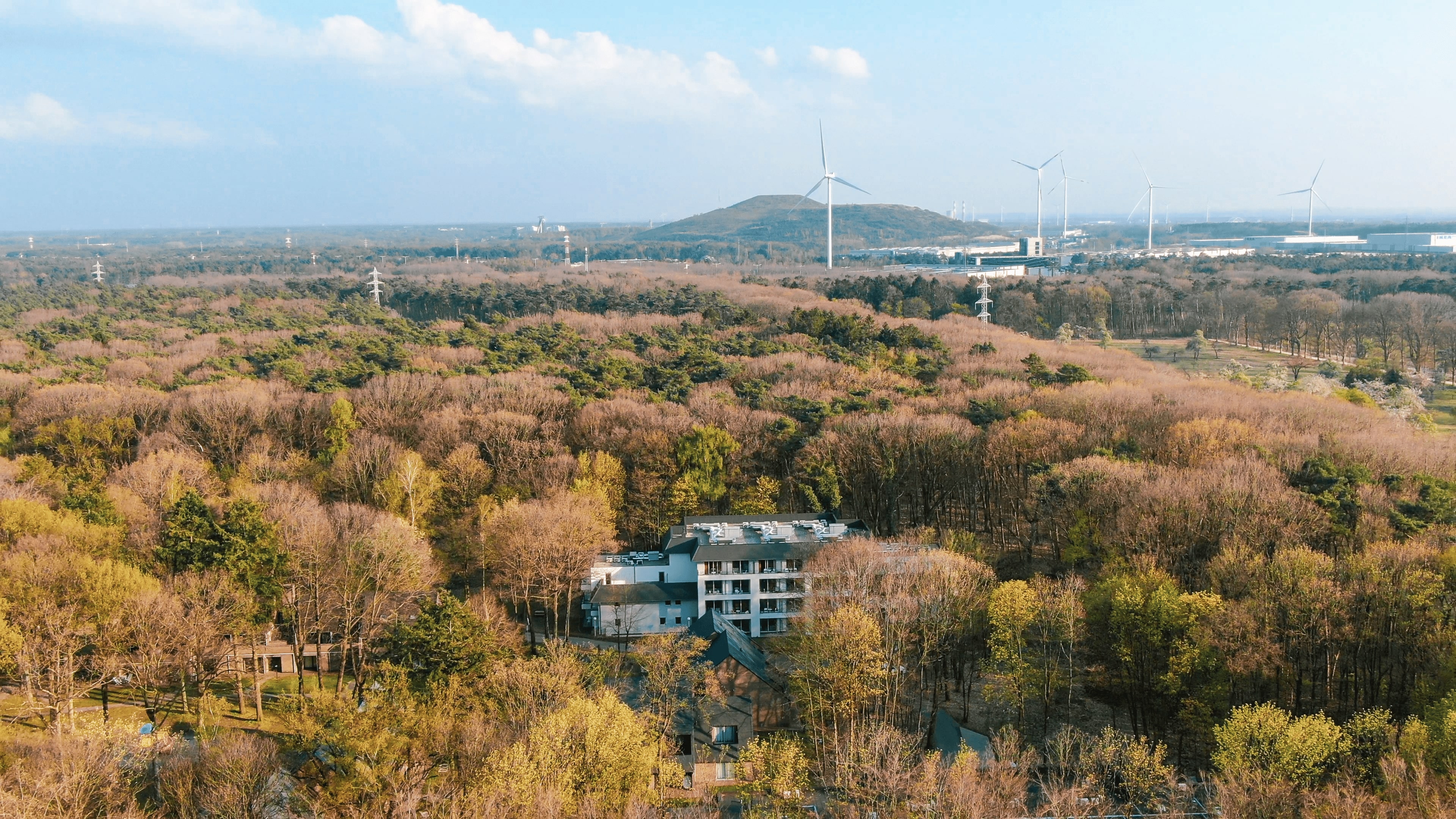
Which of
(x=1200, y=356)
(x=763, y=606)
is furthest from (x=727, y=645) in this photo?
(x=1200, y=356)

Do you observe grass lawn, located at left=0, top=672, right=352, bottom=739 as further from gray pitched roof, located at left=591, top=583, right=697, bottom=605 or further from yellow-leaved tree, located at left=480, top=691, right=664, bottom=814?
yellow-leaved tree, located at left=480, top=691, right=664, bottom=814

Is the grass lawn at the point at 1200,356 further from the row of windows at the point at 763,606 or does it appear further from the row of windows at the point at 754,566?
→ the row of windows at the point at 763,606

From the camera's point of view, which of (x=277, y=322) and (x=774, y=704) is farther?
(x=277, y=322)

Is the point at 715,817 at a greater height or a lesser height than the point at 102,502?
lesser

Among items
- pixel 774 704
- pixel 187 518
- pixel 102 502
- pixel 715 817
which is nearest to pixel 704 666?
pixel 774 704

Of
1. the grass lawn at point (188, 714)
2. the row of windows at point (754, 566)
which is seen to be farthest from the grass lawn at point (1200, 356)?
the grass lawn at point (188, 714)

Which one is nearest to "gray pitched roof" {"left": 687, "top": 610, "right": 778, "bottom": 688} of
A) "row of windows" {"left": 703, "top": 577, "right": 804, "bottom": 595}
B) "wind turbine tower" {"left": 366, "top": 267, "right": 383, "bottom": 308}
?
"row of windows" {"left": 703, "top": 577, "right": 804, "bottom": 595}

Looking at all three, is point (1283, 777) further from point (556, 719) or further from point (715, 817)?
point (556, 719)
